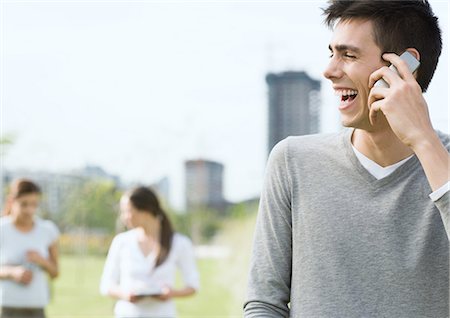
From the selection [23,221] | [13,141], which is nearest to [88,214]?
[13,141]

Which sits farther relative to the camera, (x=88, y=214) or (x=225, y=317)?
(x=88, y=214)

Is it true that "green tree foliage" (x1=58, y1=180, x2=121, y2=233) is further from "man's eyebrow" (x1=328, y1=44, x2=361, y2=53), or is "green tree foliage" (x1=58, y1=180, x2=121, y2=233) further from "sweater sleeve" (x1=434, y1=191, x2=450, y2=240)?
"sweater sleeve" (x1=434, y1=191, x2=450, y2=240)

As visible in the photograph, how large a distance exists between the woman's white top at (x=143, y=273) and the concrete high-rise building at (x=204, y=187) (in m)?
13.6

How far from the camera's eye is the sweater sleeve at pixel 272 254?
6.02ft

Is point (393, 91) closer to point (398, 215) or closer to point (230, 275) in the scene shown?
point (398, 215)

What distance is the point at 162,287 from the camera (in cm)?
529

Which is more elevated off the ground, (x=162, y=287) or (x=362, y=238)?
(x=362, y=238)

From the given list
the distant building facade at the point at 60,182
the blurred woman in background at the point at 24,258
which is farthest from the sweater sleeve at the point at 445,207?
the distant building facade at the point at 60,182

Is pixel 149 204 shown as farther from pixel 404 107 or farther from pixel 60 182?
pixel 60 182

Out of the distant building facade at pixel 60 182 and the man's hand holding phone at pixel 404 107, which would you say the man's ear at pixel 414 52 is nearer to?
the man's hand holding phone at pixel 404 107

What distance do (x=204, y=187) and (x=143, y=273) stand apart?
49.6 feet

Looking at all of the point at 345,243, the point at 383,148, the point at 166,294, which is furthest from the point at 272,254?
the point at 166,294

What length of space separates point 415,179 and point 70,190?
1752 centimetres

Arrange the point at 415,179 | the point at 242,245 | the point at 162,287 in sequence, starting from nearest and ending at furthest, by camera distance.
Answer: the point at 415,179 → the point at 162,287 → the point at 242,245
